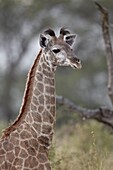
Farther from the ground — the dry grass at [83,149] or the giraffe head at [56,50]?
the giraffe head at [56,50]

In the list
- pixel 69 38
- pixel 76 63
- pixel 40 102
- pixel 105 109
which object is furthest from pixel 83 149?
pixel 76 63

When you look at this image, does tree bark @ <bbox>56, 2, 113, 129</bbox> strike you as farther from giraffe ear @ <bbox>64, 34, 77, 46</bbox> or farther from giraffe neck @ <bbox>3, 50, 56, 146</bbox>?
giraffe neck @ <bbox>3, 50, 56, 146</bbox>

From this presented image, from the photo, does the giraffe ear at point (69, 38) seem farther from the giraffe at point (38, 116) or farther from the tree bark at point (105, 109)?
the tree bark at point (105, 109)

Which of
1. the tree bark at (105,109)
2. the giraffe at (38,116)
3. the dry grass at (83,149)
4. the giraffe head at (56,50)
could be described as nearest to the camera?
the giraffe at (38,116)

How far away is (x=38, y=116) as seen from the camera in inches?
219

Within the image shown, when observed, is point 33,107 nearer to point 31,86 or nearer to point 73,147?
point 31,86

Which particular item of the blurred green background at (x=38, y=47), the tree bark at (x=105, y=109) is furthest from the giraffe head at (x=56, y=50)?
the blurred green background at (x=38, y=47)

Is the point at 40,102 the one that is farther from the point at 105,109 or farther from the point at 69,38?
the point at 105,109

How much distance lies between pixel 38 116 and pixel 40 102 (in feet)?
0.38

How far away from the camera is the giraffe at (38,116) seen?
531cm

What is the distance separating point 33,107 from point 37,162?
46 cm

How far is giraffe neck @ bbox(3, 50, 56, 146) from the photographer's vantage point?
5488 mm

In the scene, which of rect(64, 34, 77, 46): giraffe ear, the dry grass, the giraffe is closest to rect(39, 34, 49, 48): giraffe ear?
the giraffe

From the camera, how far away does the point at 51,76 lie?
5.71 m
